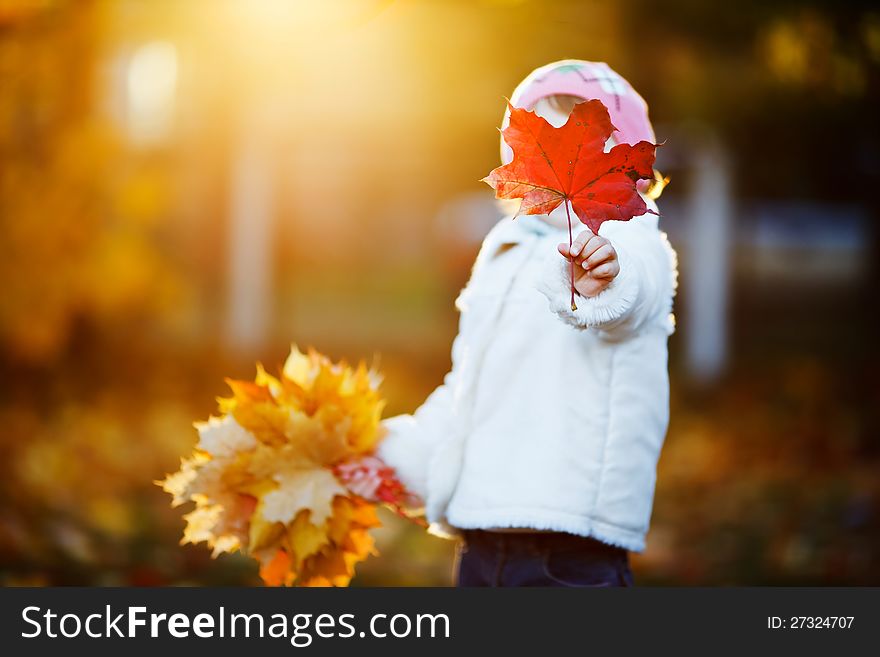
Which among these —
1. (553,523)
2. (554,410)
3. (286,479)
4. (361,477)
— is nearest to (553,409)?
(554,410)

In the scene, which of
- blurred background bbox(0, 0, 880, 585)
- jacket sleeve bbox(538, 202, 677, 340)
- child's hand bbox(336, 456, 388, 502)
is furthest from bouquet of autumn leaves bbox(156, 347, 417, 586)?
blurred background bbox(0, 0, 880, 585)

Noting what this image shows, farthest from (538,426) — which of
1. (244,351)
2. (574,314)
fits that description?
(244,351)

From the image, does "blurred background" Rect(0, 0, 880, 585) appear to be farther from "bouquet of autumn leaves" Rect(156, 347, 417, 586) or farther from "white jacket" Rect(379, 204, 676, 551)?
"white jacket" Rect(379, 204, 676, 551)

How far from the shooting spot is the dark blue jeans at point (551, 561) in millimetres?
2049

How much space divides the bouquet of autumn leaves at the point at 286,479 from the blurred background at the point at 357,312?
1.91 metres

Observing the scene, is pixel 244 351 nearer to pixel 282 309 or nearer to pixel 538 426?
pixel 282 309

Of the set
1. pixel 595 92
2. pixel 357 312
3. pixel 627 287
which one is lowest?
pixel 627 287

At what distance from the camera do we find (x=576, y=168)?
5.78 feet

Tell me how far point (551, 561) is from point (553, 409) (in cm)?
31

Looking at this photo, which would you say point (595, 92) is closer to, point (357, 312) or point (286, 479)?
point (286, 479)

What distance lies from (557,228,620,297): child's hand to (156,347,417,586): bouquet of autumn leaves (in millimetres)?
634

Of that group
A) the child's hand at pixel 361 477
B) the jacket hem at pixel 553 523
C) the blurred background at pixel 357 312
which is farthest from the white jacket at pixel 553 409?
the blurred background at pixel 357 312

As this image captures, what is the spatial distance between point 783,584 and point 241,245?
7.25m

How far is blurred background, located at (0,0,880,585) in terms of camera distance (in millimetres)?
4773
